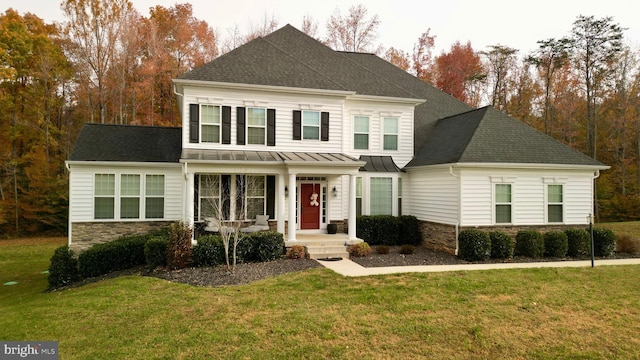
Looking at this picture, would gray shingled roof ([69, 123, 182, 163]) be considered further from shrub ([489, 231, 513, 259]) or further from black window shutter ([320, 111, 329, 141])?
shrub ([489, 231, 513, 259])

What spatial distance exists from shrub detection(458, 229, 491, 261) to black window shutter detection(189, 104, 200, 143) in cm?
1022

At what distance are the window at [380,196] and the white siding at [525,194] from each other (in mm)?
3659

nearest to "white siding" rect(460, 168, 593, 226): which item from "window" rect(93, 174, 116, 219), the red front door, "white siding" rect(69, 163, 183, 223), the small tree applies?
the red front door

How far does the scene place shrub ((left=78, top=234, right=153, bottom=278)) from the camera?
461 inches

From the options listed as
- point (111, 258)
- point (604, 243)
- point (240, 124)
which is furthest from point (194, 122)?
point (604, 243)

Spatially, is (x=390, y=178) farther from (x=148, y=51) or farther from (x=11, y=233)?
(x=11, y=233)

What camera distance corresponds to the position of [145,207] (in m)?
14.4

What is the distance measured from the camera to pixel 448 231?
13.8 m

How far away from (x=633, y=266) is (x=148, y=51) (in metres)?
29.1

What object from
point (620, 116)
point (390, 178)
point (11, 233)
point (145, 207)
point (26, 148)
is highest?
point (620, 116)

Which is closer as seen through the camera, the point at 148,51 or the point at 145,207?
the point at 145,207

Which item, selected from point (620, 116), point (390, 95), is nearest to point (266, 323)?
point (390, 95)

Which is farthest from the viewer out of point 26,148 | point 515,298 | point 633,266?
point 26,148

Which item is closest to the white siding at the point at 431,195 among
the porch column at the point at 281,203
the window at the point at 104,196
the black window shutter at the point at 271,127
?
the porch column at the point at 281,203
